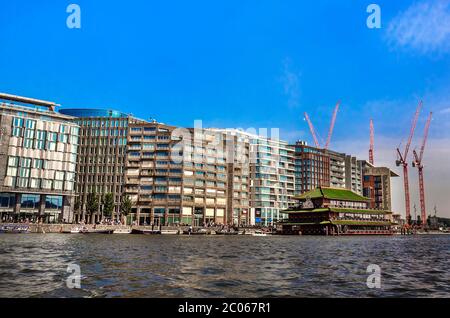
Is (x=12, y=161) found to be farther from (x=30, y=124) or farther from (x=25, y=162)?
(x=30, y=124)

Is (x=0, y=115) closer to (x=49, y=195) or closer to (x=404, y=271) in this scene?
(x=49, y=195)

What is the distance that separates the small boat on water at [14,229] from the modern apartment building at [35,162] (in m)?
34.9

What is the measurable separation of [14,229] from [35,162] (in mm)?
52982

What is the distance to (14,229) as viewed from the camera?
130250mm

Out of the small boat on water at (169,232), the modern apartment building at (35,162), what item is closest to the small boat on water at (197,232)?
the small boat on water at (169,232)

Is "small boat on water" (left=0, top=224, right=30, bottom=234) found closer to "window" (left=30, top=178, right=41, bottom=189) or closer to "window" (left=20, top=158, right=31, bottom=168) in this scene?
"window" (left=30, top=178, right=41, bottom=189)

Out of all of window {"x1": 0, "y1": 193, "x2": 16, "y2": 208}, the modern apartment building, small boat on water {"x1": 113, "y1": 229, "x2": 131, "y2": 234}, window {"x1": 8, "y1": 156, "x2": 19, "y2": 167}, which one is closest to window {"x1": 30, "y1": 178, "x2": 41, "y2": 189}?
the modern apartment building

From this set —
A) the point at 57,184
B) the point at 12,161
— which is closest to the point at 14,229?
the point at 12,161

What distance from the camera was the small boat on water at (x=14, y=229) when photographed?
129 metres

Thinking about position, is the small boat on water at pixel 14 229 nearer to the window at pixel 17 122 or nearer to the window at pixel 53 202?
the window at pixel 53 202

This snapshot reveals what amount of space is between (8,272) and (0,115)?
158286 mm

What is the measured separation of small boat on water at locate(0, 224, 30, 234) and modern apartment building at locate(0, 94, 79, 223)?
34917 mm
